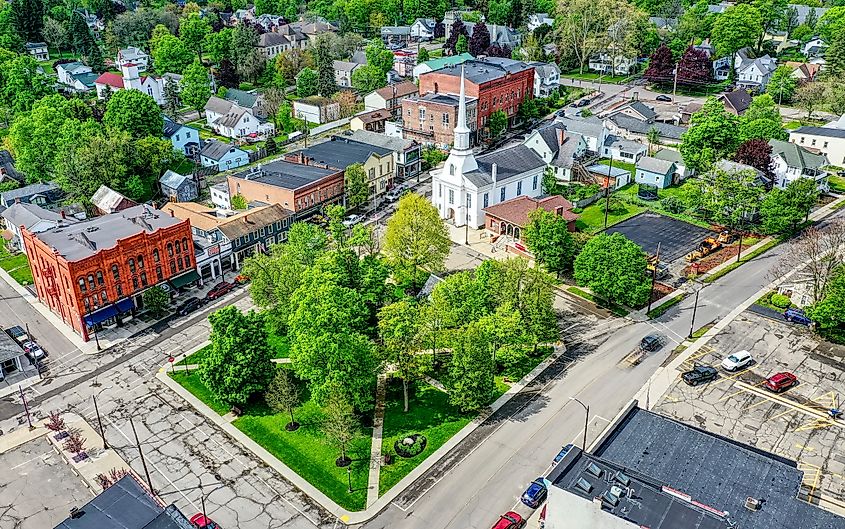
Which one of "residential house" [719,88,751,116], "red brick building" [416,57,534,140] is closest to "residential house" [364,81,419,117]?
"red brick building" [416,57,534,140]

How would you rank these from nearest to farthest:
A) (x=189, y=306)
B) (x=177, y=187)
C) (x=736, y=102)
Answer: (x=189, y=306) < (x=177, y=187) < (x=736, y=102)

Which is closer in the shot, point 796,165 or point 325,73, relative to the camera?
point 796,165

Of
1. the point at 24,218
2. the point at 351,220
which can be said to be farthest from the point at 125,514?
the point at 24,218

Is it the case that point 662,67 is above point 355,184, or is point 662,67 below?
above

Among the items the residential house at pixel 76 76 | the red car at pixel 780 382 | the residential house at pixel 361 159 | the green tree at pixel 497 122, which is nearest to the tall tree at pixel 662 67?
the green tree at pixel 497 122

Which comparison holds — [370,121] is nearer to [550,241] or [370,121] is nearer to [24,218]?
[24,218]

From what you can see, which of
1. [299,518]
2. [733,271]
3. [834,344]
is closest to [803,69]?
[733,271]

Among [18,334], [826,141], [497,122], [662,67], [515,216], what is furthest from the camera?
[662,67]

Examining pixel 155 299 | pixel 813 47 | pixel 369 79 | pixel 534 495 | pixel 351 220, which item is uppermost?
pixel 813 47
